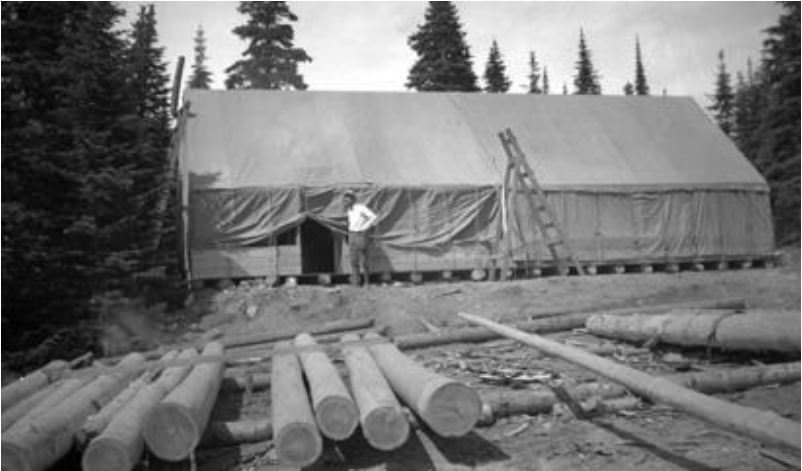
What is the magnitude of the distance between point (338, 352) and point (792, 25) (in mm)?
29000

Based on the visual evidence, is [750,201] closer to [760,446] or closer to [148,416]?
[760,446]

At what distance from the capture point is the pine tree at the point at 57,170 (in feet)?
34.9

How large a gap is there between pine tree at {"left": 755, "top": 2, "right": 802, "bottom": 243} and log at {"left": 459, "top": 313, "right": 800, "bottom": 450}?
27707 millimetres

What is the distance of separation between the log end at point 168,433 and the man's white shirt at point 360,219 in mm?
10012

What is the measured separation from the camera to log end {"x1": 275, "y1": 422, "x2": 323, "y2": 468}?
15.2ft

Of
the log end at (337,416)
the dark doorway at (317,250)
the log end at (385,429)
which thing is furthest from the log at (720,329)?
the dark doorway at (317,250)

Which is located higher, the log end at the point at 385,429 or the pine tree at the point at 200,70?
the pine tree at the point at 200,70

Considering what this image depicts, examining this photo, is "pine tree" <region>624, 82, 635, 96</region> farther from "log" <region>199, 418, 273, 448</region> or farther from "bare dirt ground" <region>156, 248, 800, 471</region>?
"log" <region>199, 418, 273, 448</region>

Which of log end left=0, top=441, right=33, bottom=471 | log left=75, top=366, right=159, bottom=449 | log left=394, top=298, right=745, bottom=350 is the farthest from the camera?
log left=394, top=298, right=745, bottom=350

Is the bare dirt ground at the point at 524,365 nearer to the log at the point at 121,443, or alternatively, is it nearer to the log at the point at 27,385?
the log at the point at 121,443

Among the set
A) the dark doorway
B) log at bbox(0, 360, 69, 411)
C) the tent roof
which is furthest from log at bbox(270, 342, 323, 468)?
the dark doorway

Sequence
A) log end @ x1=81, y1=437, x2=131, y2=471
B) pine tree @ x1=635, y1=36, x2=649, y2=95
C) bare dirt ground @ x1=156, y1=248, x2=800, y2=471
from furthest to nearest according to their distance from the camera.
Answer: pine tree @ x1=635, y1=36, x2=649, y2=95
bare dirt ground @ x1=156, y1=248, x2=800, y2=471
log end @ x1=81, y1=437, x2=131, y2=471

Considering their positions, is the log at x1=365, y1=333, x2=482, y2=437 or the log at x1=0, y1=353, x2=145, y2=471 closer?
the log at x1=0, y1=353, x2=145, y2=471

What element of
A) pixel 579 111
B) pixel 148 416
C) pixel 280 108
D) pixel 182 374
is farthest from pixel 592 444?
pixel 579 111
